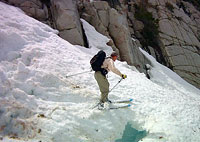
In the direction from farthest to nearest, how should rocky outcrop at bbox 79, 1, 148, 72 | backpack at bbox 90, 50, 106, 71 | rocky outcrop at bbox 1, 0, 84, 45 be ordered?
rocky outcrop at bbox 79, 1, 148, 72, rocky outcrop at bbox 1, 0, 84, 45, backpack at bbox 90, 50, 106, 71

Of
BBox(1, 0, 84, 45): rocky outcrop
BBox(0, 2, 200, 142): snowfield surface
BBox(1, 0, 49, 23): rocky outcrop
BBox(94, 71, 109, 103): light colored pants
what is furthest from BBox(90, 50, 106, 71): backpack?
BBox(1, 0, 49, 23): rocky outcrop

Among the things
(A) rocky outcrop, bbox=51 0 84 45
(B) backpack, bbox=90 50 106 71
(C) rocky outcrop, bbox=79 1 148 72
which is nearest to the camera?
(B) backpack, bbox=90 50 106 71

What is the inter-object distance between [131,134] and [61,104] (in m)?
3.24

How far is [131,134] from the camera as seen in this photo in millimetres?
6621

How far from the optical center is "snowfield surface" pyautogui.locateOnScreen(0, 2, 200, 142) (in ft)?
18.7

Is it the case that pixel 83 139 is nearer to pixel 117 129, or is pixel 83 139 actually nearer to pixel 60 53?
pixel 117 129

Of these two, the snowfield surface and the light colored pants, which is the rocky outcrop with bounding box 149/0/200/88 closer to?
the snowfield surface

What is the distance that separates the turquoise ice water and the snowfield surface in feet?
0.48

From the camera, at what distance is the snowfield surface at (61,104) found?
570 cm

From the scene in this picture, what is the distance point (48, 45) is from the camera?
11.9 m

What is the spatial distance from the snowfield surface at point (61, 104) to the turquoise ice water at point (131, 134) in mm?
146

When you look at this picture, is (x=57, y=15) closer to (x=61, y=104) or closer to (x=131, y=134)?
(x=61, y=104)

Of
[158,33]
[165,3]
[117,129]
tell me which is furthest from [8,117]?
[165,3]

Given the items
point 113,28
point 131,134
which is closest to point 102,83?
point 131,134
